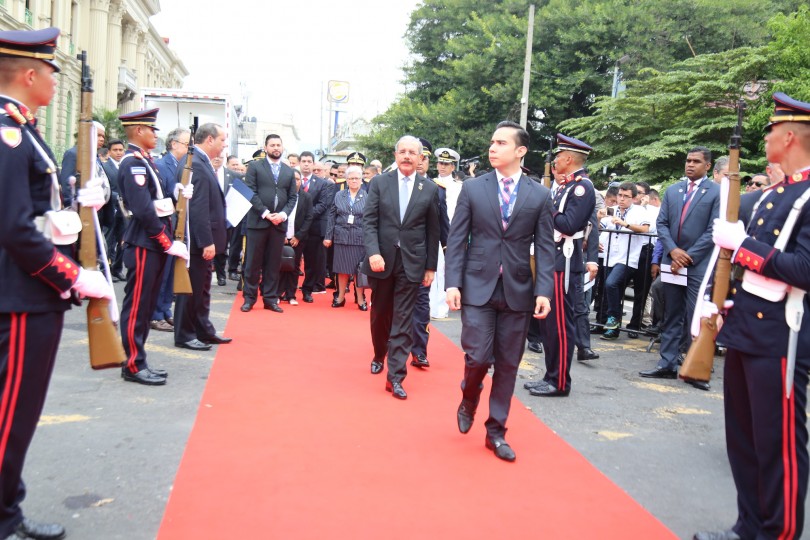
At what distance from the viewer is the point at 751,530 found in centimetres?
327

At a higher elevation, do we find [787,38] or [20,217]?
[787,38]

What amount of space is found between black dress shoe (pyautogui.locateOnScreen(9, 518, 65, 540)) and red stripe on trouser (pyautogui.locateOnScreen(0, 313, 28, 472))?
37cm

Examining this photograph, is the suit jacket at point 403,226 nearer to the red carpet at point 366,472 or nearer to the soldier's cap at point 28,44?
the red carpet at point 366,472

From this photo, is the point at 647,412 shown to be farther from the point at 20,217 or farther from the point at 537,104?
the point at 537,104

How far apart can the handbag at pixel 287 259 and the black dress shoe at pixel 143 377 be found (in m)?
4.30

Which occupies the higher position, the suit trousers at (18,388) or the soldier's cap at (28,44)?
the soldier's cap at (28,44)

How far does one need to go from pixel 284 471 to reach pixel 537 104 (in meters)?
24.4

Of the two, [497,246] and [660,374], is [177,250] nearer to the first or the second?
[497,246]

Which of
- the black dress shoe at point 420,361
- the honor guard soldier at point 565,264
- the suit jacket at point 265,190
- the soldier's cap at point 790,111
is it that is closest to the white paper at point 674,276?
the honor guard soldier at point 565,264

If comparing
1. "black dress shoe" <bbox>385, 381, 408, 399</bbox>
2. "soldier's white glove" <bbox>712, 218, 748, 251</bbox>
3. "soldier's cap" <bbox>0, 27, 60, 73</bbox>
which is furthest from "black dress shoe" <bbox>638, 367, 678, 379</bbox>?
"soldier's cap" <bbox>0, 27, 60, 73</bbox>

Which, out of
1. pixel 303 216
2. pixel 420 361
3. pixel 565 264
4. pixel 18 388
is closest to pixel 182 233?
pixel 420 361

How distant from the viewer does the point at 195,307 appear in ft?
22.9

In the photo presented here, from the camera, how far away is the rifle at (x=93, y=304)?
3.31 m

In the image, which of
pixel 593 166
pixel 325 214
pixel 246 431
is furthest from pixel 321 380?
pixel 593 166
